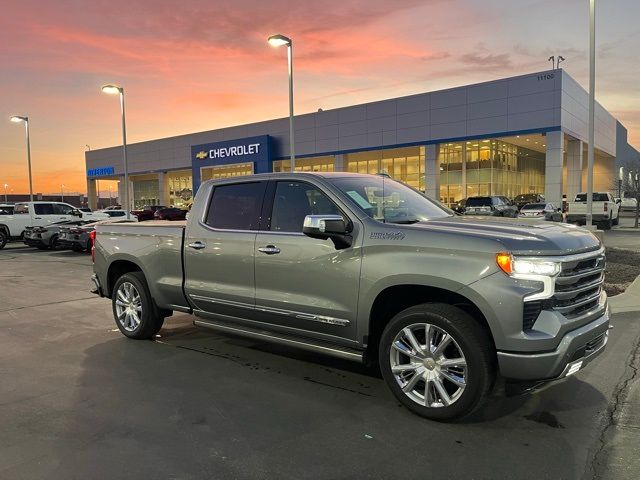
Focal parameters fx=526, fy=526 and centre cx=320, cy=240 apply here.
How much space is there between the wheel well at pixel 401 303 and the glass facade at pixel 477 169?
129 feet

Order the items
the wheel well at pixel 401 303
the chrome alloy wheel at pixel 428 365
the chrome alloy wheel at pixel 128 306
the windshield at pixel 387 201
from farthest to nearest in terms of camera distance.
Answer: the chrome alloy wheel at pixel 128 306 < the windshield at pixel 387 201 < the wheel well at pixel 401 303 < the chrome alloy wheel at pixel 428 365

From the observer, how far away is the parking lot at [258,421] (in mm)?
3416

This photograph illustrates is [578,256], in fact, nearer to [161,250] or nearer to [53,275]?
[161,250]

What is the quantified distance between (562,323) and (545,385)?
2.38ft

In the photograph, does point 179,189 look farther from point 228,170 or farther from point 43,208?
point 43,208

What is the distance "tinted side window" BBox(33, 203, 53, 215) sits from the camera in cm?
2316

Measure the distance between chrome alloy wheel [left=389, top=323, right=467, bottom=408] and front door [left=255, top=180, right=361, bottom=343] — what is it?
0.48m

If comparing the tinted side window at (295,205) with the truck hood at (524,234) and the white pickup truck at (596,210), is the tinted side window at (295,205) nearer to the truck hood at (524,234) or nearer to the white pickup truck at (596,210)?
the truck hood at (524,234)

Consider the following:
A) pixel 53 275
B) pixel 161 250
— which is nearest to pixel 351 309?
pixel 161 250

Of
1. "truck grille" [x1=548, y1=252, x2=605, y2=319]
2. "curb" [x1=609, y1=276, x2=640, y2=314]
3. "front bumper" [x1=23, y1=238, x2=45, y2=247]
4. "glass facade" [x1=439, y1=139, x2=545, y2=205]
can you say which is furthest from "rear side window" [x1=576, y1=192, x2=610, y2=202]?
"truck grille" [x1=548, y1=252, x2=605, y2=319]

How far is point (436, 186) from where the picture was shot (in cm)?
3588

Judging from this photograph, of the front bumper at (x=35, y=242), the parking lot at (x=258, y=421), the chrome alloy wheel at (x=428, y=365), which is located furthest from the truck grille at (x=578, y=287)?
the front bumper at (x=35, y=242)

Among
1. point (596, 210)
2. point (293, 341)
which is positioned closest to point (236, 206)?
point (293, 341)

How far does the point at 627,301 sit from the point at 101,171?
66.9 metres
